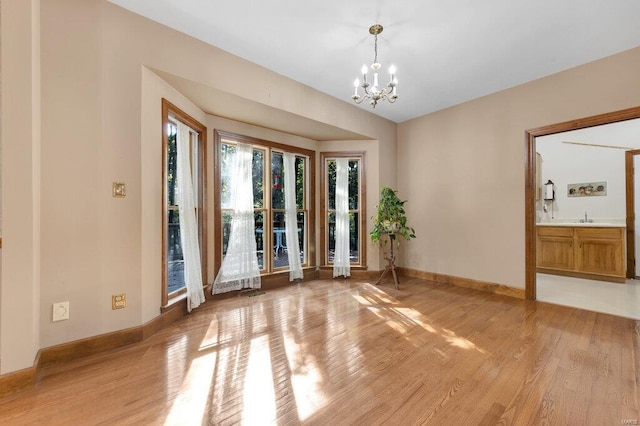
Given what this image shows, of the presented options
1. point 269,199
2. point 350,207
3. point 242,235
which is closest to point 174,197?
point 242,235

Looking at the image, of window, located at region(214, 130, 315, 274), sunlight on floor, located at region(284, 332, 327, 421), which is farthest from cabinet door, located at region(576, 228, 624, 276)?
sunlight on floor, located at region(284, 332, 327, 421)

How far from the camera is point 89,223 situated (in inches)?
Answer: 86.1

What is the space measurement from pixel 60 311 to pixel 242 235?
2.12 metres

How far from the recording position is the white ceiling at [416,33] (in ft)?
7.68

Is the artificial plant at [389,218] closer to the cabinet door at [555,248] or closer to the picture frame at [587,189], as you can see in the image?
the cabinet door at [555,248]

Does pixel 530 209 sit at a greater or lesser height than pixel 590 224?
greater

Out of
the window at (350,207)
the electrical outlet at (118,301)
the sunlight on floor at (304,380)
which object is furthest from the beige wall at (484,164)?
the electrical outlet at (118,301)

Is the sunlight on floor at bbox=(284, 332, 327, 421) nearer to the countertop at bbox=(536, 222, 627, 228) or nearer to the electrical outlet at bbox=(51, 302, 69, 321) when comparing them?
the electrical outlet at bbox=(51, 302, 69, 321)

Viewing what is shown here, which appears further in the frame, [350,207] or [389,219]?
[350,207]

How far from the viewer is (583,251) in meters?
4.82

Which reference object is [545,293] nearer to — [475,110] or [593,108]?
[593,108]

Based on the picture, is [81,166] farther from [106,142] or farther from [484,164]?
[484,164]

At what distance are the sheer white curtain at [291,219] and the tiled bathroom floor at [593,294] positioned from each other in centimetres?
368

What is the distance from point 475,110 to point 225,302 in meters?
4.91
